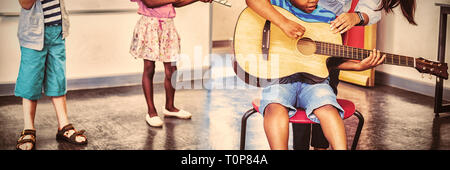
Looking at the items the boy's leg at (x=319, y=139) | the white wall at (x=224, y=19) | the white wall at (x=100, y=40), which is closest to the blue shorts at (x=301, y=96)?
the boy's leg at (x=319, y=139)

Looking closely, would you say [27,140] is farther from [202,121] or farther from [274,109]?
[274,109]

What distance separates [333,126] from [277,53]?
1.42 ft

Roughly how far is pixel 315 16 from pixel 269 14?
233mm

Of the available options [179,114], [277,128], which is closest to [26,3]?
[179,114]

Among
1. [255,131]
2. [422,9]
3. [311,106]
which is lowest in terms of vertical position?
[255,131]

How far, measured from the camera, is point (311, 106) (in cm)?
248

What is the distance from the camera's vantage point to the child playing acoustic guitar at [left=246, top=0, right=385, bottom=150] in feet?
7.89

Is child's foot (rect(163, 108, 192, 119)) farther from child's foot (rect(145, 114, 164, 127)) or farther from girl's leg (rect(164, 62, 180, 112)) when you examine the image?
child's foot (rect(145, 114, 164, 127))

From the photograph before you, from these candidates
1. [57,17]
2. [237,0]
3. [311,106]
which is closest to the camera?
[311,106]

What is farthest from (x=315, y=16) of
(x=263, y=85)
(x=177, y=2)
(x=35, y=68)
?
(x=35, y=68)

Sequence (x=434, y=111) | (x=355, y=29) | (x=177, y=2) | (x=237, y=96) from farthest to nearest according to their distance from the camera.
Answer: (x=355, y=29), (x=237, y=96), (x=434, y=111), (x=177, y=2)

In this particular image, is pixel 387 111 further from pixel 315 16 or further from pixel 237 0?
pixel 237 0

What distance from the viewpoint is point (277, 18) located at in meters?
2.53

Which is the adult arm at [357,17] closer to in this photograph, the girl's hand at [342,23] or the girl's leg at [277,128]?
the girl's hand at [342,23]
